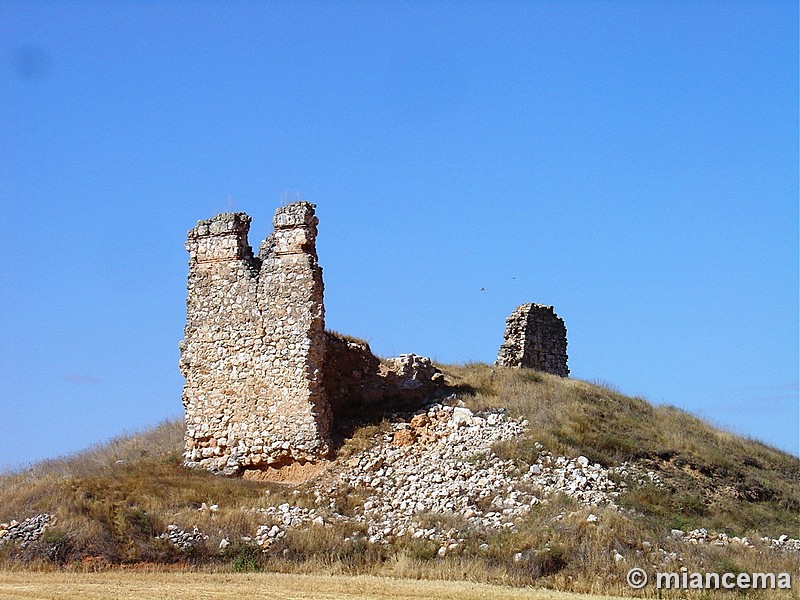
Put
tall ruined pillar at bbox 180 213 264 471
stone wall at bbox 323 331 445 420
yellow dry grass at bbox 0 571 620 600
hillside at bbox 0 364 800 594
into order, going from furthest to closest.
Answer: stone wall at bbox 323 331 445 420 < tall ruined pillar at bbox 180 213 264 471 < hillside at bbox 0 364 800 594 < yellow dry grass at bbox 0 571 620 600

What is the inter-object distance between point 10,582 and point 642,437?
13284 mm

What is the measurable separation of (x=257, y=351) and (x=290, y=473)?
2630mm

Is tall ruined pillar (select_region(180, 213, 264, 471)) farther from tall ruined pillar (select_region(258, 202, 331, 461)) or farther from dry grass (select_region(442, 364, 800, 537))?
dry grass (select_region(442, 364, 800, 537))

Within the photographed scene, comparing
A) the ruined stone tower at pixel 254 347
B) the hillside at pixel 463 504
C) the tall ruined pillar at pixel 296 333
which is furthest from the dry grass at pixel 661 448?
the ruined stone tower at pixel 254 347

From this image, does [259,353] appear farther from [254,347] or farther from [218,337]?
[218,337]

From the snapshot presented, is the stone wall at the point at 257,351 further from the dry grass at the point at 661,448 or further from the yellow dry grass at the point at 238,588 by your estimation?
the yellow dry grass at the point at 238,588

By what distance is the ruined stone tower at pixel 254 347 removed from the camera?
890 inches

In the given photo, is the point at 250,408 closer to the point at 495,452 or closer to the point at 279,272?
the point at 279,272

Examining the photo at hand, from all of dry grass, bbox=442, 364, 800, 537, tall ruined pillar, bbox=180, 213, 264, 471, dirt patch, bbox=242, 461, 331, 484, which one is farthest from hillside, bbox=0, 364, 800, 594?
tall ruined pillar, bbox=180, 213, 264, 471

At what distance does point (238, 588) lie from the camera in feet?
51.6

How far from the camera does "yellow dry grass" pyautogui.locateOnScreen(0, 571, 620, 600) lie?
592 inches

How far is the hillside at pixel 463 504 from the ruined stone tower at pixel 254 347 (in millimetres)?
926

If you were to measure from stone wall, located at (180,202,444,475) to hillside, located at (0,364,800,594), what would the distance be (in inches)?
36.4

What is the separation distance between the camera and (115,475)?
21.4 metres
